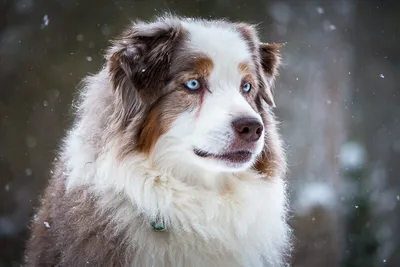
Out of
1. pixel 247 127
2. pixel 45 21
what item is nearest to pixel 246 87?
pixel 247 127

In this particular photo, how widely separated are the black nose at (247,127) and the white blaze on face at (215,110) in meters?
0.03

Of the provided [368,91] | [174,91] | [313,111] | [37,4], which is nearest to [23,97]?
[37,4]

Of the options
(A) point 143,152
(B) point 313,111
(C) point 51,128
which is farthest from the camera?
(B) point 313,111

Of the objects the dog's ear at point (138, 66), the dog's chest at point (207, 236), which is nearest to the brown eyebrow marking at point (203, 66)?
the dog's ear at point (138, 66)

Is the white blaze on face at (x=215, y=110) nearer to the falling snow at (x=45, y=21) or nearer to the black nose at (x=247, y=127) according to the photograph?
the black nose at (x=247, y=127)

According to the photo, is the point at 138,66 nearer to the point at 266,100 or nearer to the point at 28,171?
the point at 266,100

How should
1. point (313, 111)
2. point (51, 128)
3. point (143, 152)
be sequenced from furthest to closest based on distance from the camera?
point (313, 111)
point (51, 128)
point (143, 152)

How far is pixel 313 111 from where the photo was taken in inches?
406

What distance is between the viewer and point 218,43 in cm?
409

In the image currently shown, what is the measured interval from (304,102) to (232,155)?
21.7ft

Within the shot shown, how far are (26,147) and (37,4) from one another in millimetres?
2122

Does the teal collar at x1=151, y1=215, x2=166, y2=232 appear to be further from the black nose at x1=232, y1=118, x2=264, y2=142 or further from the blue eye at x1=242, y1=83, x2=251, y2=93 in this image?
the blue eye at x1=242, y1=83, x2=251, y2=93

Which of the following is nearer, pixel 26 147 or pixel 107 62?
pixel 107 62

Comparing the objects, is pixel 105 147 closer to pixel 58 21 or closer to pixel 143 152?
pixel 143 152
